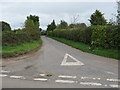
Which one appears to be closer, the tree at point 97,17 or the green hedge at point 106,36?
the green hedge at point 106,36

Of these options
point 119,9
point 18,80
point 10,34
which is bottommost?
point 18,80

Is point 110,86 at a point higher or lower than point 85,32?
lower

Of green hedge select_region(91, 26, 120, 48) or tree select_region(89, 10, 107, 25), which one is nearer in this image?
green hedge select_region(91, 26, 120, 48)

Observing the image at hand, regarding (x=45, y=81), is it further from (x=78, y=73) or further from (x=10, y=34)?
(x=10, y=34)

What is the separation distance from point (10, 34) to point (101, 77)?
12.6 metres

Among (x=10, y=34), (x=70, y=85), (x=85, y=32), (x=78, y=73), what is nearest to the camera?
(x=70, y=85)

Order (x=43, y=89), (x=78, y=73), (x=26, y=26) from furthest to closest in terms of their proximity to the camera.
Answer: (x=26, y=26), (x=78, y=73), (x=43, y=89)

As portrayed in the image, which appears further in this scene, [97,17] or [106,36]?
[97,17]

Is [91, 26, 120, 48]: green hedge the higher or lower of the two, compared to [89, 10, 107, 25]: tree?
lower

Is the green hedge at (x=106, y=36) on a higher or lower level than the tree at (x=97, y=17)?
lower

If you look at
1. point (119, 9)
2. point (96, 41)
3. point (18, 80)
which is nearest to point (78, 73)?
point (18, 80)

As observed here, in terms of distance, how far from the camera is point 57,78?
7.20 metres

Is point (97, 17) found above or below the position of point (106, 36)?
above

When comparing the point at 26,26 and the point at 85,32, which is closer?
the point at 85,32
